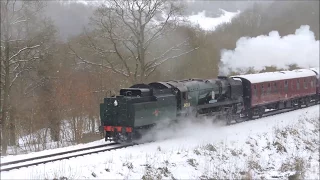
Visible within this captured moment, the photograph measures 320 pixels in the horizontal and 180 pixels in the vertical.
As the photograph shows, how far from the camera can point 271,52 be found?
1156 inches

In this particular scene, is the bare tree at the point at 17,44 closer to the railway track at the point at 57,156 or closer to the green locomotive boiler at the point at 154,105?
the railway track at the point at 57,156

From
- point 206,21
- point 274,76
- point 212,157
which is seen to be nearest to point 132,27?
point 274,76

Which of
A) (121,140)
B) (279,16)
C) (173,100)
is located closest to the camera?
(121,140)

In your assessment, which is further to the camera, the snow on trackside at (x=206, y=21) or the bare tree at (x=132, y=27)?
the snow on trackside at (x=206, y=21)

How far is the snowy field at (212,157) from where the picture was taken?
1088 cm

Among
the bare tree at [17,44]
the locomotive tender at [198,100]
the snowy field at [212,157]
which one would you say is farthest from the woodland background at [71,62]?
the snowy field at [212,157]

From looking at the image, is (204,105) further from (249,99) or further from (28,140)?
(28,140)

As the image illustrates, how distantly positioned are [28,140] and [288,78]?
684 inches

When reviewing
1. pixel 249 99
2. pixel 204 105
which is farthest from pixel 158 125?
pixel 249 99

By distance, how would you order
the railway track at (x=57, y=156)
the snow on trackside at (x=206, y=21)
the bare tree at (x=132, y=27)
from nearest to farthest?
the railway track at (x=57, y=156) < the bare tree at (x=132, y=27) < the snow on trackside at (x=206, y=21)

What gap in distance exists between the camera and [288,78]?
24.3 m

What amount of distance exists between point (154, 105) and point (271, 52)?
1793 cm

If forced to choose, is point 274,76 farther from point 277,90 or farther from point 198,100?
point 198,100

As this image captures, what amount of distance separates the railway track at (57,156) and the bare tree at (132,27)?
8.83m
